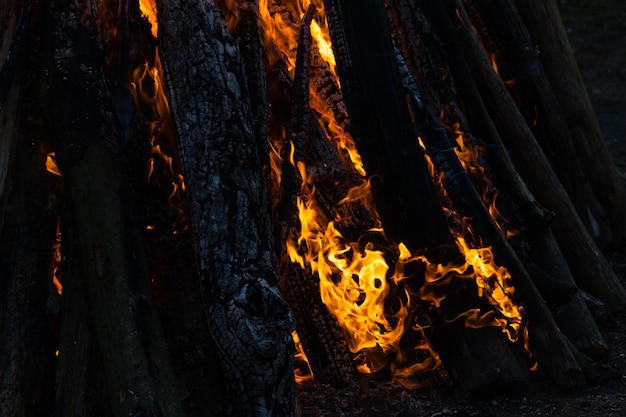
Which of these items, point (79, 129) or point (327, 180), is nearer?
point (79, 129)

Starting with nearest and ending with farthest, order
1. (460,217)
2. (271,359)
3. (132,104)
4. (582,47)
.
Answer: (271,359), (132,104), (460,217), (582,47)

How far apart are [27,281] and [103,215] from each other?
545 mm

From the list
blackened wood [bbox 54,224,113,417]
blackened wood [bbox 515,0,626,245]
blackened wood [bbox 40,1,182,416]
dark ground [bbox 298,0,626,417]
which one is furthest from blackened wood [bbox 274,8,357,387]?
blackened wood [bbox 515,0,626,245]

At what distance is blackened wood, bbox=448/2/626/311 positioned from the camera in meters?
5.08

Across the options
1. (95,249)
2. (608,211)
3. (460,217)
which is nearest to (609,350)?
(460,217)

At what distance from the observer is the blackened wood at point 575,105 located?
5.87 m

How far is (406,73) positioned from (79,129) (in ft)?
5.72

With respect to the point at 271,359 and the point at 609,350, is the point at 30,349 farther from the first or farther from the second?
the point at 609,350

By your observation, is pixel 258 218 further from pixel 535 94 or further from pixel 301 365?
pixel 535 94

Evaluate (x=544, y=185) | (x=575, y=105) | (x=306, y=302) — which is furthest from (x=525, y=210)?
(x=575, y=105)

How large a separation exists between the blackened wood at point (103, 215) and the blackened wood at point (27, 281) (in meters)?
0.24

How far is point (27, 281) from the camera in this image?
3957 millimetres

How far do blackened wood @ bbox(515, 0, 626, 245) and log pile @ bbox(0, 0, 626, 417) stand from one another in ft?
3.28

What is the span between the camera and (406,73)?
455cm
